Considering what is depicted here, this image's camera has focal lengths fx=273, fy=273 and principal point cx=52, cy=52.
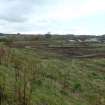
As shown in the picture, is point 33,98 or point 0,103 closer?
point 0,103

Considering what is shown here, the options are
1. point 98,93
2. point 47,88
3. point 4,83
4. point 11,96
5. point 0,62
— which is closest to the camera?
point 11,96

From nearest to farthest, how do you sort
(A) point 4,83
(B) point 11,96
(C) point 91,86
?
(B) point 11,96, (A) point 4,83, (C) point 91,86

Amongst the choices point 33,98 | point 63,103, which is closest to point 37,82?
point 63,103

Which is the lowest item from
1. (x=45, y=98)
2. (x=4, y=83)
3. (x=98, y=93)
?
(x=98, y=93)

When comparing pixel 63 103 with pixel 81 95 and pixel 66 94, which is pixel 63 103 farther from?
pixel 81 95

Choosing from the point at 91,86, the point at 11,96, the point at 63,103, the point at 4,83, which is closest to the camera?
the point at 11,96

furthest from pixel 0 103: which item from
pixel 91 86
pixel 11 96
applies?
pixel 91 86

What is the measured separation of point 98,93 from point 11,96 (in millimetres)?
6437

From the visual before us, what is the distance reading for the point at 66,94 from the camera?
36.7ft

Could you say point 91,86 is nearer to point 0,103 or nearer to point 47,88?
point 47,88

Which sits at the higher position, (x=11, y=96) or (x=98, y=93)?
(x=11, y=96)

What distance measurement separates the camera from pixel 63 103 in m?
9.17

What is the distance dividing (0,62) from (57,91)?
284 centimetres

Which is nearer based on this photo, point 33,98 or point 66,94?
point 33,98
